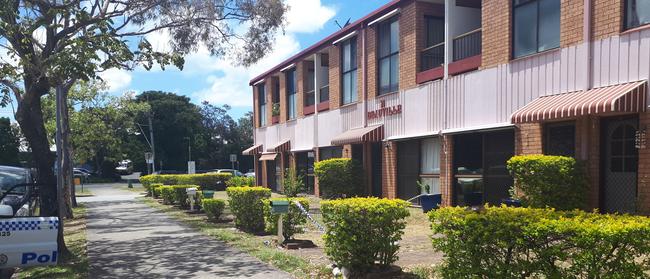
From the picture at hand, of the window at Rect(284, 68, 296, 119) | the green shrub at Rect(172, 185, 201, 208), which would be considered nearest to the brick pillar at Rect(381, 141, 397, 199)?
the green shrub at Rect(172, 185, 201, 208)

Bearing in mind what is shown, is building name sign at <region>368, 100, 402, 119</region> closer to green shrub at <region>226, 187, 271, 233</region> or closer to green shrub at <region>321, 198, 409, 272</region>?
green shrub at <region>226, 187, 271, 233</region>

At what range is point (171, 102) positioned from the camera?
2470 inches

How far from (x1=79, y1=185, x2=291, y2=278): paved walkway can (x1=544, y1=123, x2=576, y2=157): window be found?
22.4 ft

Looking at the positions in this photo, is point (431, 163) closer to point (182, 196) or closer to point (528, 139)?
point (528, 139)

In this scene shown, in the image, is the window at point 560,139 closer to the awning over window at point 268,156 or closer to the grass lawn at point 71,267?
Answer: the grass lawn at point 71,267

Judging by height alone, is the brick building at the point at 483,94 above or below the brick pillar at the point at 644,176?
above

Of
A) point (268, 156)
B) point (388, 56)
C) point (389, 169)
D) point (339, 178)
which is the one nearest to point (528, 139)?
point (389, 169)

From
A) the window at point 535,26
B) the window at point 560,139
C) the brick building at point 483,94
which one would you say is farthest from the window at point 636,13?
A: the window at point 560,139

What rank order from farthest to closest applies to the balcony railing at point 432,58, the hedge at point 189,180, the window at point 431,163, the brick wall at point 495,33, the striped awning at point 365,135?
the hedge at point 189,180 < the striped awning at point 365,135 < the balcony railing at point 432,58 < the window at point 431,163 < the brick wall at point 495,33

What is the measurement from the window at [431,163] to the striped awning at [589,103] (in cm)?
434

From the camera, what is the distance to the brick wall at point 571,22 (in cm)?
1052

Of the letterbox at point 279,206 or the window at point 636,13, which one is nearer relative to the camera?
the letterbox at point 279,206

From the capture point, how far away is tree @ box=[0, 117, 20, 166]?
51625mm

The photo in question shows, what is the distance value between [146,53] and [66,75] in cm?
178
